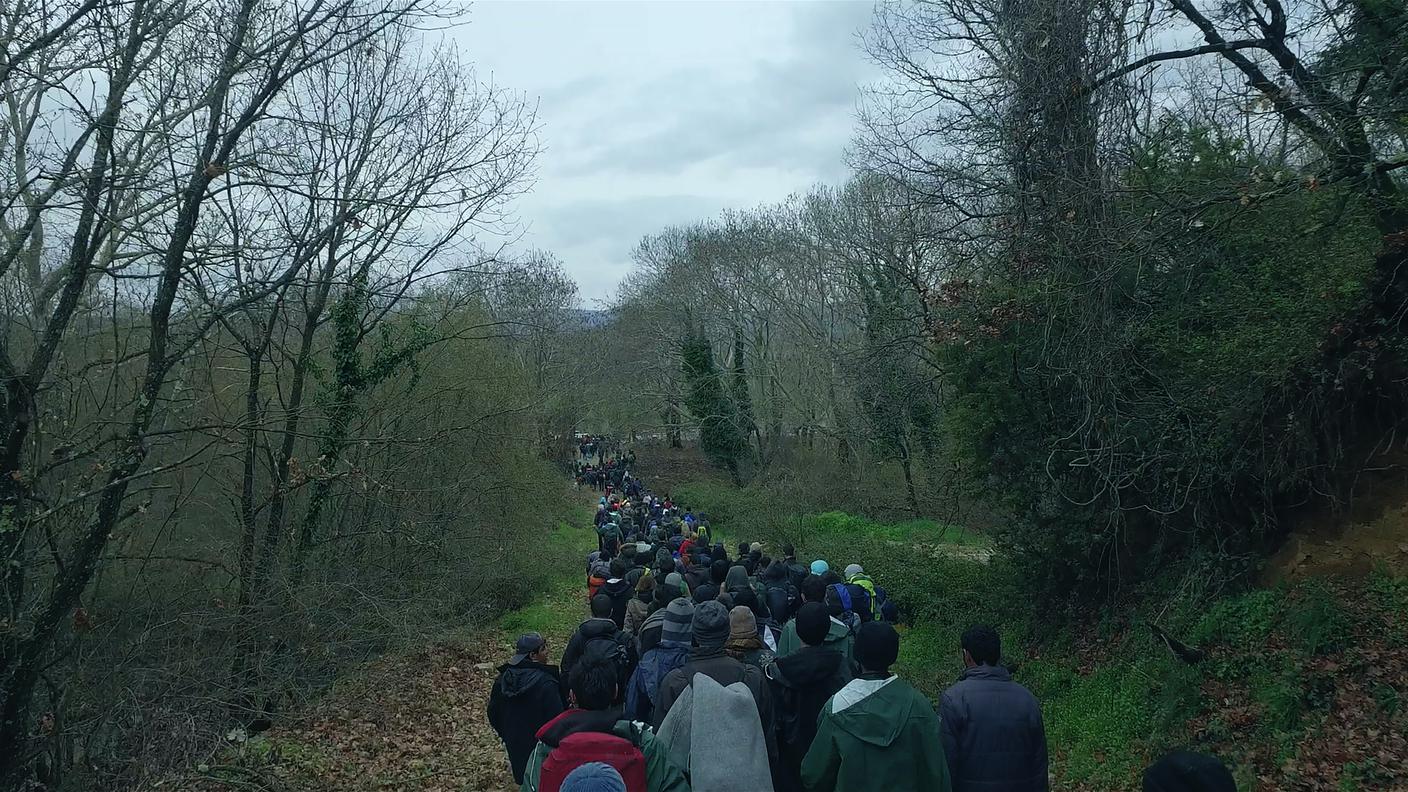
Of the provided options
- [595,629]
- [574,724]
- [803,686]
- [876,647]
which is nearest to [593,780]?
[574,724]

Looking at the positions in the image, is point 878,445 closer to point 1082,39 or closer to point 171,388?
point 1082,39

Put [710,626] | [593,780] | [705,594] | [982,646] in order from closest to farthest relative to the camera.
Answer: [593,780] → [982,646] → [710,626] → [705,594]

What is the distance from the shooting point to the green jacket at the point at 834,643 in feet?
18.0

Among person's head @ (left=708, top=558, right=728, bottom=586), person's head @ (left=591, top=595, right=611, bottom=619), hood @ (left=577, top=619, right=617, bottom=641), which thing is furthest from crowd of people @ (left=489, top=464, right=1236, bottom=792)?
person's head @ (left=708, top=558, right=728, bottom=586)

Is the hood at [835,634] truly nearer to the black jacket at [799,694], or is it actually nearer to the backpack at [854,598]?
the black jacket at [799,694]

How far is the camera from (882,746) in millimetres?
4102

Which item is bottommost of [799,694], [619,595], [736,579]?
[619,595]

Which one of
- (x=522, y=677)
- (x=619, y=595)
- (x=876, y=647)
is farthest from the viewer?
(x=619, y=595)

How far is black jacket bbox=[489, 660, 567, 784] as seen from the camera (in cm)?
611

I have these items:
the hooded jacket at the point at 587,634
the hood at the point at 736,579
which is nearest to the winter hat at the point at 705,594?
the hood at the point at 736,579

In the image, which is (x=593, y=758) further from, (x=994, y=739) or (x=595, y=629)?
(x=595, y=629)

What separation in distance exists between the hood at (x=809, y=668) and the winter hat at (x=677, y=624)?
84cm

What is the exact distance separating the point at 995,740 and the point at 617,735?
1772 millimetres

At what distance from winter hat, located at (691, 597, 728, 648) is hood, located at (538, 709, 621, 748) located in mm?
838
